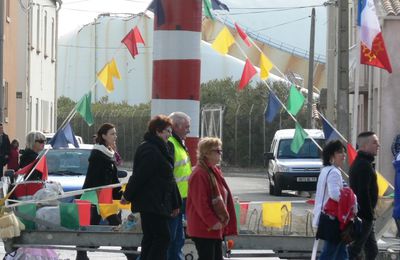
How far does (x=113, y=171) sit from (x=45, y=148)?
2.59 metres

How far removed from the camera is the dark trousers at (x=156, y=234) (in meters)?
11.9

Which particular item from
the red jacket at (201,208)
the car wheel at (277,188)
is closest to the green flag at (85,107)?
the red jacket at (201,208)

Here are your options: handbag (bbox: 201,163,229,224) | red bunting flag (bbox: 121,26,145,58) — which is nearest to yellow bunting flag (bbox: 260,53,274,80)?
red bunting flag (bbox: 121,26,145,58)

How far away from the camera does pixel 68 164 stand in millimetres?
20953

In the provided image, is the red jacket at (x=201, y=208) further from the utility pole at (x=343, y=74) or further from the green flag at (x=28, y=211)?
the utility pole at (x=343, y=74)

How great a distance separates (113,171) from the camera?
14664 mm

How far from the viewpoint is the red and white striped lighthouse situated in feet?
42.1

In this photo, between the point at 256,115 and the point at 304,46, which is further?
the point at 304,46

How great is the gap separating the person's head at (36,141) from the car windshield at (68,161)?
4260 mm

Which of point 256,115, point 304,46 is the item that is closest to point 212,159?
point 256,115

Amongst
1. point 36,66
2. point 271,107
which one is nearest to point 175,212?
point 271,107

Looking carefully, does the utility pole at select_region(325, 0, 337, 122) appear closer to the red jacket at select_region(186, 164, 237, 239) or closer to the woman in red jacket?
the woman in red jacket

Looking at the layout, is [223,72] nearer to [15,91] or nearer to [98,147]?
[15,91]

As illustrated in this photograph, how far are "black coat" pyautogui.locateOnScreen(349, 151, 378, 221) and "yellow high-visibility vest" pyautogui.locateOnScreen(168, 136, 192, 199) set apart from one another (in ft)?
5.93
